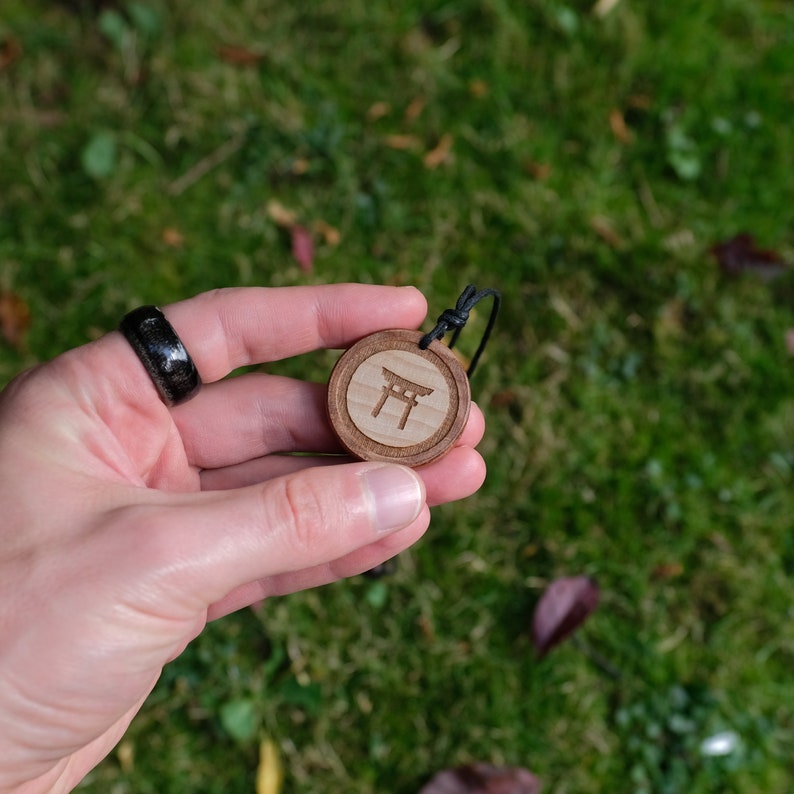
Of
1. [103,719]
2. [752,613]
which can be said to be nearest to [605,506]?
[752,613]

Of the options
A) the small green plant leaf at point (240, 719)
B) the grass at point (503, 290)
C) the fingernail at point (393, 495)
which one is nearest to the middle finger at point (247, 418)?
the fingernail at point (393, 495)

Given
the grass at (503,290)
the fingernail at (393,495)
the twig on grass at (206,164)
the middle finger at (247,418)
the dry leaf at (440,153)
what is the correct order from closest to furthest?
the fingernail at (393,495), the middle finger at (247,418), the grass at (503,290), the twig on grass at (206,164), the dry leaf at (440,153)

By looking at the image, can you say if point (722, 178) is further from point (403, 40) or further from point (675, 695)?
point (675, 695)

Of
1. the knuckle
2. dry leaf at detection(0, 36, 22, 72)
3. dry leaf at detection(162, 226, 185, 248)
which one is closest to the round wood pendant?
the knuckle

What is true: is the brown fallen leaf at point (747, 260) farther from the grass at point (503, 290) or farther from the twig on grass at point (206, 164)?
the twig on grass at point (206, 164)

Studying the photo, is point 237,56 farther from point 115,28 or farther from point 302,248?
point 302,248
